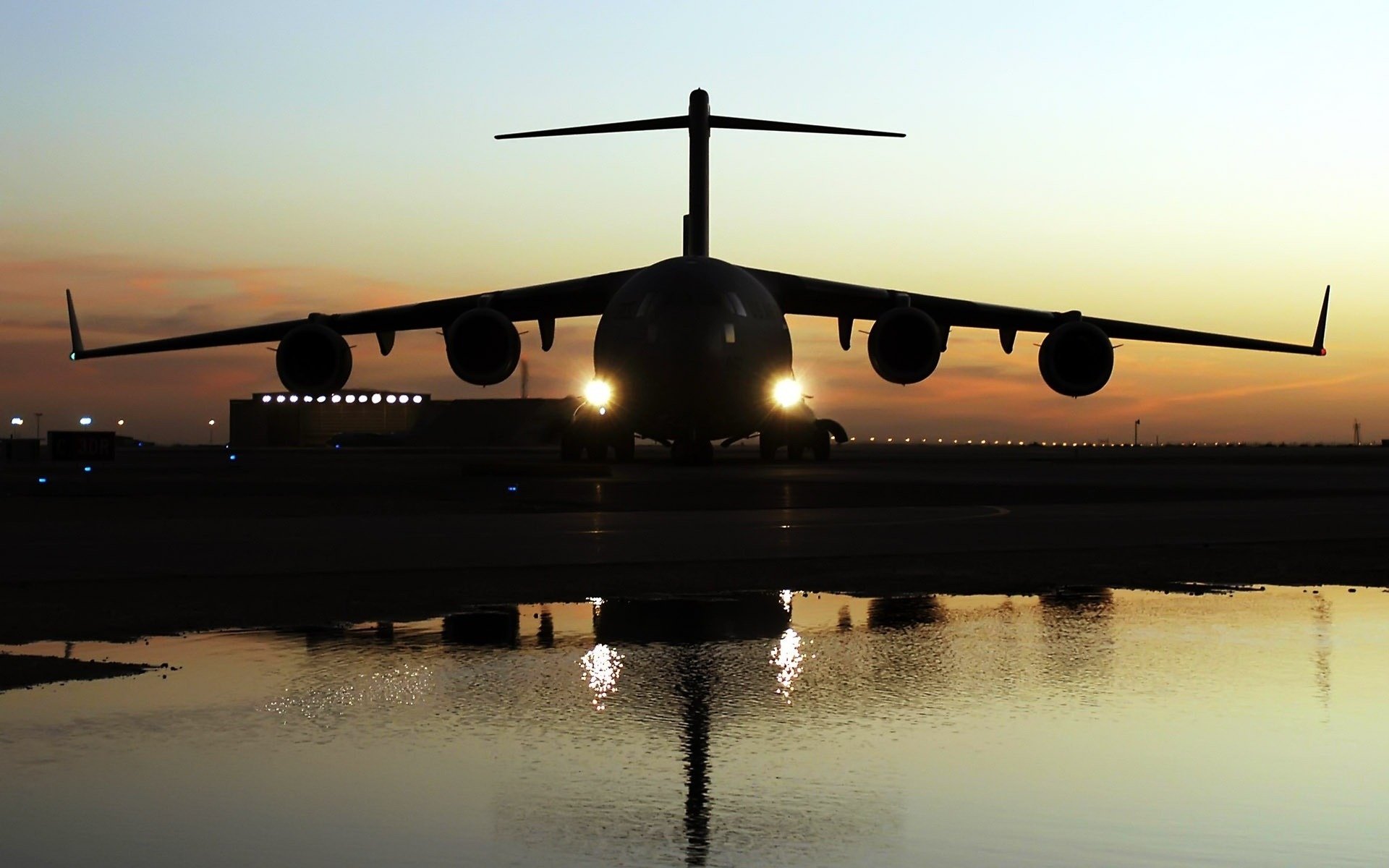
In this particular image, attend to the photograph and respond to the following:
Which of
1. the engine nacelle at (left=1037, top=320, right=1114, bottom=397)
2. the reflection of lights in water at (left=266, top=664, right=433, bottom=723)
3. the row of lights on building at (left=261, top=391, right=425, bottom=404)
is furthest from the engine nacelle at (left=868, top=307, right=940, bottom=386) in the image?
the row of lights on building at (left=261, top=391, right=425, bottom=404)

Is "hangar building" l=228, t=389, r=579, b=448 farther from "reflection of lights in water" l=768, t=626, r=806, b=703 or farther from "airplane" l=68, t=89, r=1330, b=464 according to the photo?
"reflection of lights in water" l=768, t=626, r=806, b=703

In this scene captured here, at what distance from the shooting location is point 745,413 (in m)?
33.0

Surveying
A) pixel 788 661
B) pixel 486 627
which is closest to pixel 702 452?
pixel 486 627

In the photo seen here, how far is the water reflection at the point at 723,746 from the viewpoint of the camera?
4.63 metres

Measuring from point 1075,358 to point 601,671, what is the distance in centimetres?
2766

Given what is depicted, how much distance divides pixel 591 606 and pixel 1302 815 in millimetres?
5915

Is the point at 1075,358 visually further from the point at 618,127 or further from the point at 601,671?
the point at 601,671

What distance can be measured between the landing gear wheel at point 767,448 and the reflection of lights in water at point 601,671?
28043mm

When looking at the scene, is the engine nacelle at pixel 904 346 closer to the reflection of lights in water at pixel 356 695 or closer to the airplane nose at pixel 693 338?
the airplane nose at pixel 693 338

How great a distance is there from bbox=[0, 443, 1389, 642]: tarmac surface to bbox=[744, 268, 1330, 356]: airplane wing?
7.66 metres

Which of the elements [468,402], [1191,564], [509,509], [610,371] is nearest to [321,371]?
[610,371]

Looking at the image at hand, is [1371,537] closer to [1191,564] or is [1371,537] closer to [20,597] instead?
[1191,564]

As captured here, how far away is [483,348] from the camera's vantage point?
32375 mm

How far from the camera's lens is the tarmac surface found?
10828 mm
